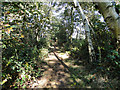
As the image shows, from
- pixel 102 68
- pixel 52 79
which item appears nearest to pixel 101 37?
pixel 102 68

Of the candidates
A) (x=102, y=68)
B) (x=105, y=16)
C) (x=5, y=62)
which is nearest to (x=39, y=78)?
(x=5, y=62)

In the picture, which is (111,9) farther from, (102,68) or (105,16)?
(102,68)

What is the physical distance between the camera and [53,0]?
4461 millimetres

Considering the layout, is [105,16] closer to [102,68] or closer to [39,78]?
Result: [102,68]

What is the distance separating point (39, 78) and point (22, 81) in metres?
0.87

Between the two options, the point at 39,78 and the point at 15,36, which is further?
the point at 39,78

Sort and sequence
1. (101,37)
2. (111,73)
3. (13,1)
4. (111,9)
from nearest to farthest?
1. (111,9)
2. (13,1)
3. (111,73)
4. (101,37)

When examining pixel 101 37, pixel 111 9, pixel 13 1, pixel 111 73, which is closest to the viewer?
pixel 111 9

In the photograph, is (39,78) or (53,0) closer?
(39,78)

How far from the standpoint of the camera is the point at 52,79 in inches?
141

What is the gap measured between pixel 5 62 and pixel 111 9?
3.01m

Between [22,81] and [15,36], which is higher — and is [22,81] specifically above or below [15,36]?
below

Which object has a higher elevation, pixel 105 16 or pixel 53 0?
pixel 53 0

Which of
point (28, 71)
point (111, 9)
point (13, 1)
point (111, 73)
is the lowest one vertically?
point (111, 73)
